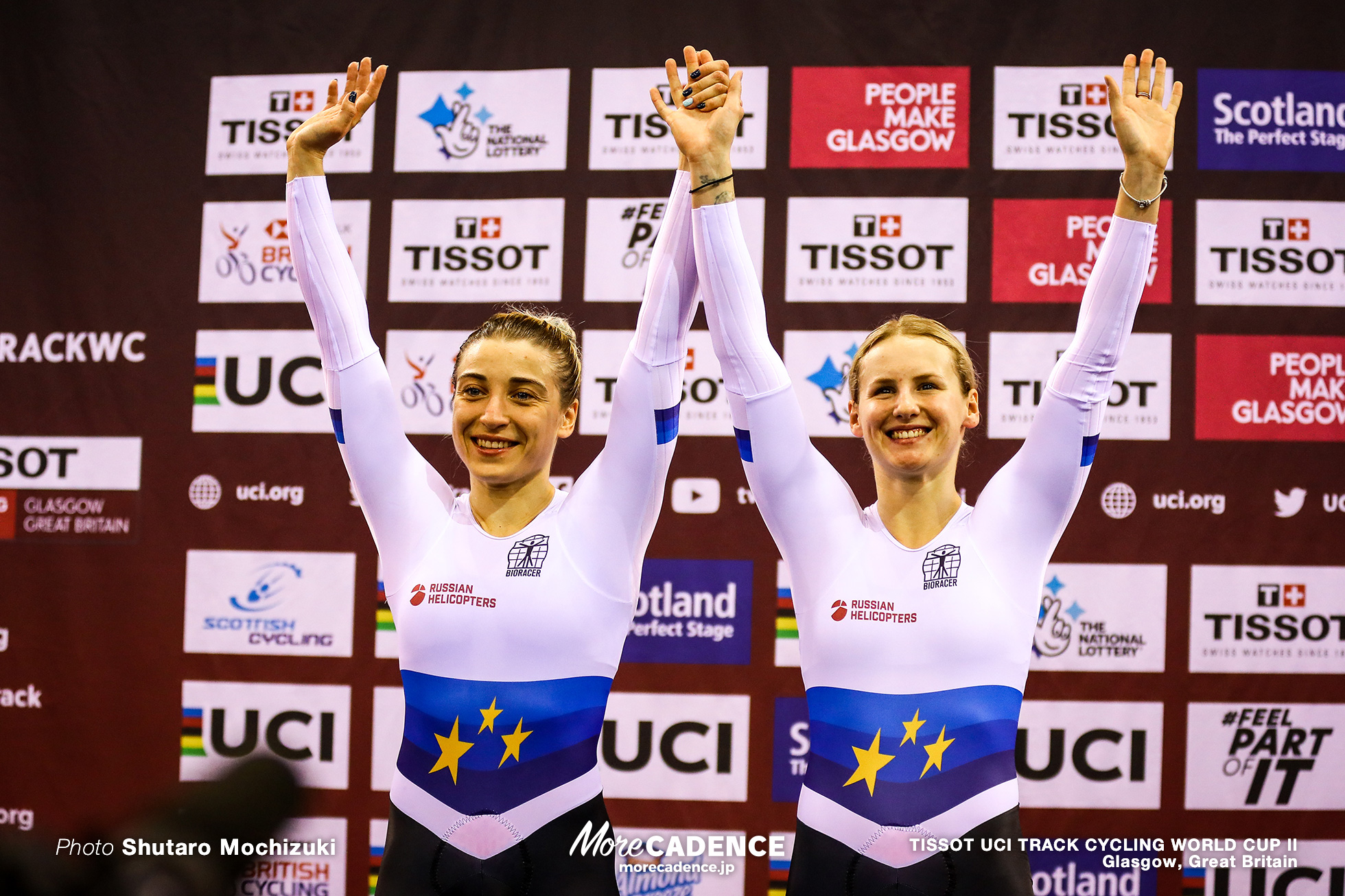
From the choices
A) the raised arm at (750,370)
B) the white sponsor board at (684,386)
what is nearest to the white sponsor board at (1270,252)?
the white sponsor board at (684,386)

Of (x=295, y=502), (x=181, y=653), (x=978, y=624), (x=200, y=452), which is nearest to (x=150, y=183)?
(x=200, y=452)

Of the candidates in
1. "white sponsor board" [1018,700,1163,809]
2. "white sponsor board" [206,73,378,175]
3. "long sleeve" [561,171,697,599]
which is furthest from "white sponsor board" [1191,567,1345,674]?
"white sponsor board" [206,73,378,175]

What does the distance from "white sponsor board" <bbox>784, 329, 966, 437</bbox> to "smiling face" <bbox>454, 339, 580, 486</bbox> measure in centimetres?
158

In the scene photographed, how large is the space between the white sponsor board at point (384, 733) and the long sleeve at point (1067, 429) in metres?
2.37

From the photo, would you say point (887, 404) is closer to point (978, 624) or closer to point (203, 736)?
point (978, 624)

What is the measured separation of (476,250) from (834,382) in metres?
1.37

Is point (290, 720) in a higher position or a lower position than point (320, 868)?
higher

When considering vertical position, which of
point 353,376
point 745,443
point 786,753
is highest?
point 353,376

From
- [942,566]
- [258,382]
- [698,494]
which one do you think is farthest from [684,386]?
[942,566]

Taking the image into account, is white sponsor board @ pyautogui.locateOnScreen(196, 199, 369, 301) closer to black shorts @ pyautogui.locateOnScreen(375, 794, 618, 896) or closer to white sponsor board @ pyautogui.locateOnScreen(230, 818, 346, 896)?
white sponsor board @ pyautogui.locateOnScreen(230, 818, 346, 896)

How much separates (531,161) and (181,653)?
219 centimetres

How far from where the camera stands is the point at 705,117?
1.99m

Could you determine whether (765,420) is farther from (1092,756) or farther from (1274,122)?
(1274,122)

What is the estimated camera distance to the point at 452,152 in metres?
3.68
